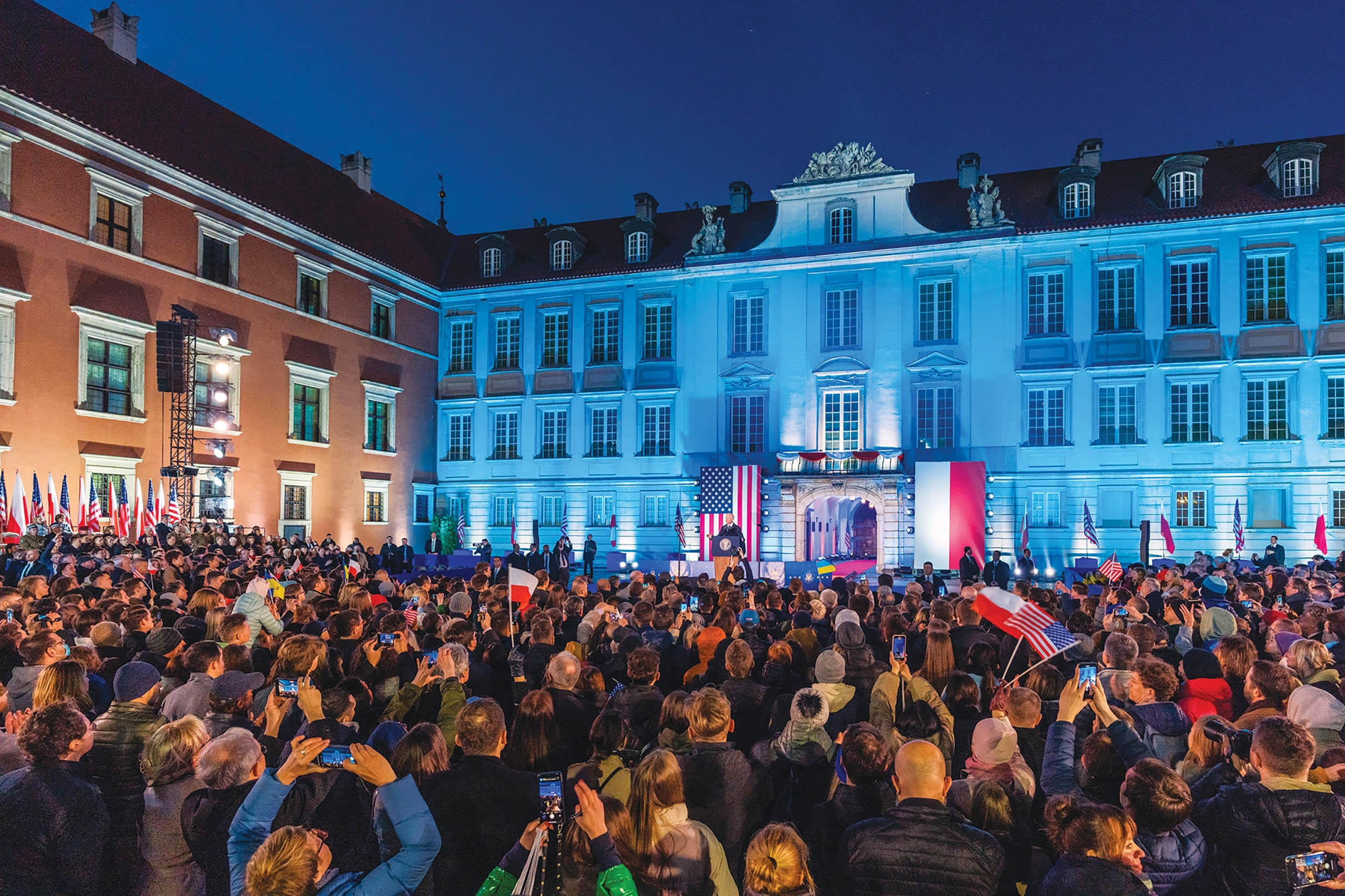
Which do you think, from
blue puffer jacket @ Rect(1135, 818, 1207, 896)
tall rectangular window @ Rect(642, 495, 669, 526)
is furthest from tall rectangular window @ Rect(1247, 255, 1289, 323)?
blue puffer jacket @ Rect(1135, 818, 1207, 896)

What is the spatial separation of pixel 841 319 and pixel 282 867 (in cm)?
3323

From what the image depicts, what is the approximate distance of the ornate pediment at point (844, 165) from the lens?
34125 mm

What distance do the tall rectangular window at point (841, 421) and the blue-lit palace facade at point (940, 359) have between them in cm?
11

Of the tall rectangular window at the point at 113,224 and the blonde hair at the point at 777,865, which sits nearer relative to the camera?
the blonde hair at the point at 777,865

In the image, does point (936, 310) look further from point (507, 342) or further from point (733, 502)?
point (507, 342)

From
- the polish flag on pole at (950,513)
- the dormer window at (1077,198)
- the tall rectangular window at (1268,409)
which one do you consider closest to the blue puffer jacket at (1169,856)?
the polish flag on pole at (950,513)

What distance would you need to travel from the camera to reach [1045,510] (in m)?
31.8

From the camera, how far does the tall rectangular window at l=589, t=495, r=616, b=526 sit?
123ft

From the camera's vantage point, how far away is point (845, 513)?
Result: 44375mm

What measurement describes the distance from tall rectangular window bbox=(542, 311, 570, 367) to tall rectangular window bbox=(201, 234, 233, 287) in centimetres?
1322

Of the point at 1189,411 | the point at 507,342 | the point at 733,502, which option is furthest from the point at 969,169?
the point at 507,342

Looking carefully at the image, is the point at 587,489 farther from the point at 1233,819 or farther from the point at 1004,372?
the point at 1233,819

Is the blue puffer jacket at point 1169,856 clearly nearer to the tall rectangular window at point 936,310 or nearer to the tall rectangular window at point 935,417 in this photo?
the tall rectangular window at point 935,417

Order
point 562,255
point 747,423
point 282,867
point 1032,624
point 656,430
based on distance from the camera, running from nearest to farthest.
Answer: point 282,867
point 1032,624
point 747,423
point 656,430
point 562,255
